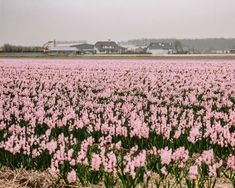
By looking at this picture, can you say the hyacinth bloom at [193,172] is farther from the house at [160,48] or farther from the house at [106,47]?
the house at [106,47]

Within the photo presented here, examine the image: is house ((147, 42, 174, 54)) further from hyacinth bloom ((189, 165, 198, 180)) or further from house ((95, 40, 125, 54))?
hyacinth bloom ((189, 165, 198, 180))

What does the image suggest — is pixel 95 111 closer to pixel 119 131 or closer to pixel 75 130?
pixel 75 130

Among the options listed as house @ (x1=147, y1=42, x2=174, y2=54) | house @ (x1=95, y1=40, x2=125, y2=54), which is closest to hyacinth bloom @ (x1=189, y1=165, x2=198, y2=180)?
house @ (x1=147, y1=42, x2=174, y2=54)

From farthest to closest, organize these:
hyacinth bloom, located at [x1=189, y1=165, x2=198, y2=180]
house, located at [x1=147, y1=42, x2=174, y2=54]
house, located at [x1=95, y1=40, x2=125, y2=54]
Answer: house, located at [x1=95, y1=40, x2=125, y2=54] → house, located at [x1=147, y1=42, x2=174, y2=54] → hyacinth bloom, located at [x1=189, y1=165, x2=198, y2=180]

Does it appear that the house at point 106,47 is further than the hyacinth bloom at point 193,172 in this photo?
Yes

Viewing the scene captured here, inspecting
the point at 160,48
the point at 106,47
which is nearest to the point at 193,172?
the point at 160,48

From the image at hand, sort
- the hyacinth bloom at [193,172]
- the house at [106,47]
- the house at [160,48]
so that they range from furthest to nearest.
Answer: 1. the house at [106,47]
2. the house at [160,48]
3. the hyacinth bloom at [193,172]

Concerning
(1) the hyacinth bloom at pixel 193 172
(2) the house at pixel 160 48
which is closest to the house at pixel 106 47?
(2) the house at pixel 160 48

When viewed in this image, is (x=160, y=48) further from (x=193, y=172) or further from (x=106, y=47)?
(x=193, y=172)

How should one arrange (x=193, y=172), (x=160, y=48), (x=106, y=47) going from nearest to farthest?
(x=193, y=172) → (x=160, y=48) → (x=106, y=47)

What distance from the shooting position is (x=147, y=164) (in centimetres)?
650

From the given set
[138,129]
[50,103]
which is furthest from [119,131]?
[50,103]

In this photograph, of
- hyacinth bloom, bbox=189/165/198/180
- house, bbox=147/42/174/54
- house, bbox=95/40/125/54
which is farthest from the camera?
house, bbox=95/40/125/54

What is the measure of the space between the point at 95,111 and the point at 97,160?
5521mm
